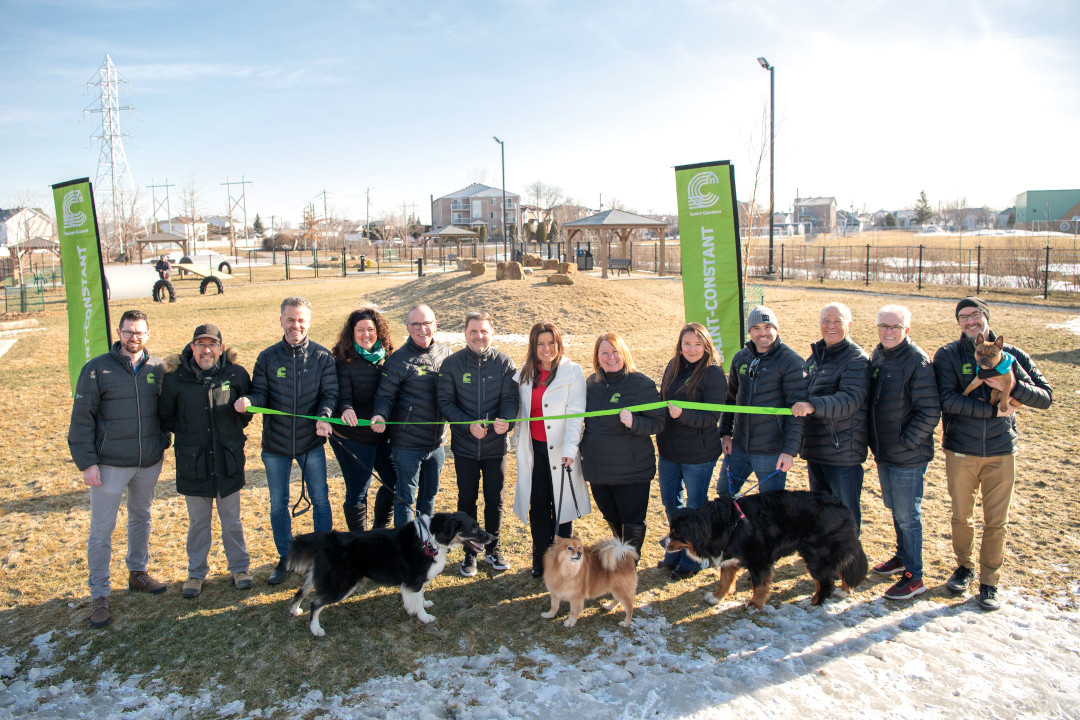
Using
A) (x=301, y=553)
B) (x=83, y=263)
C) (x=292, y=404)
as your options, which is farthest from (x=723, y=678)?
(x=83, y=263)

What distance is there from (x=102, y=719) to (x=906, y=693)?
14.5 feet

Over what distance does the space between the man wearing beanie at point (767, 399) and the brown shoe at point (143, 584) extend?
4444mm

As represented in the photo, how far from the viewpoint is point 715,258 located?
628 centimetres

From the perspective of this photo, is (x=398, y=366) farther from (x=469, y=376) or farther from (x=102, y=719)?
(x=102, y=719)

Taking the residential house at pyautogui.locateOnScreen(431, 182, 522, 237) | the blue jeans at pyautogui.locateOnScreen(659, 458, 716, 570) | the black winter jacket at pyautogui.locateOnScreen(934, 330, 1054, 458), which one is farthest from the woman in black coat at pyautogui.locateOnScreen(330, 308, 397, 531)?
the residential house at pyautogui.locateOnScreen(431, 182, 522, 237)

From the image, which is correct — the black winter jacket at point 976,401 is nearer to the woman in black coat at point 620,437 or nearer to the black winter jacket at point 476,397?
the woman in black coat at point 620,437

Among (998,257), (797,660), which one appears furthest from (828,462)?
(998,257)

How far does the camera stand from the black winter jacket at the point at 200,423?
4.41 meters

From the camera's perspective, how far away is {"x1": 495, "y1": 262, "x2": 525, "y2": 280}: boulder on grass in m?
21.5

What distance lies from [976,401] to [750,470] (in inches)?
61.8

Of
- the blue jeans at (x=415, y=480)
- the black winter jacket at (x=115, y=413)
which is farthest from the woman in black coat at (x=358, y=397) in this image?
the black winter jacket at (x=115, y=413)

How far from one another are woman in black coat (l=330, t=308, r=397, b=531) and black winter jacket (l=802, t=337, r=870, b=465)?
10.8ft

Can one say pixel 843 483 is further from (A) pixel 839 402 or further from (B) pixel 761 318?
(B) pixel 761 318

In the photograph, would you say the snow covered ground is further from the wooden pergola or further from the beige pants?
the wooden pergola
